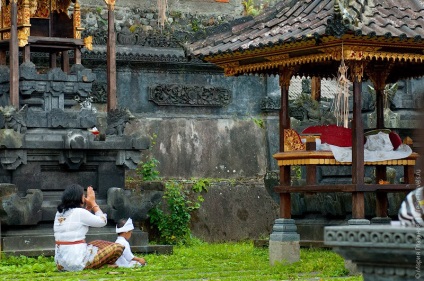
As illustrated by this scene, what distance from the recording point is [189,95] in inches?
982

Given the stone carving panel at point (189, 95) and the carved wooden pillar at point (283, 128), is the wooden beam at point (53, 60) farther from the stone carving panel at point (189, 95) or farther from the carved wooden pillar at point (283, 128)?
the carved wooden pillar at point (283, 128)

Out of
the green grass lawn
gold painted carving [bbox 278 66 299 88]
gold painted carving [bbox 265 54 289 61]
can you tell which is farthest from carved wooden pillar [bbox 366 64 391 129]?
the green grass lawn

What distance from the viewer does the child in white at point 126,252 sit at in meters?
17.6

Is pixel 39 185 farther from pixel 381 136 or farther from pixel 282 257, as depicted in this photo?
pixel 381 136

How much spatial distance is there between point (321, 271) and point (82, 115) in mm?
5950

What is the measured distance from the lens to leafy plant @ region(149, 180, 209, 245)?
883 inches

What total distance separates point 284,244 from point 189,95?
25.6 feet

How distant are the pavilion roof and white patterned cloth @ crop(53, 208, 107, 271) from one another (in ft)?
11.7

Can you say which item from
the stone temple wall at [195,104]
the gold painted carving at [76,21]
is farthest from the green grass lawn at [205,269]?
the stone temple wall at [195,104]

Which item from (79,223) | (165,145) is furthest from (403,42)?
(165,145)

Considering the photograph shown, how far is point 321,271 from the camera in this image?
55.4ft

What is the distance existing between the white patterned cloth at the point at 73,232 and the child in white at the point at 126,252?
0.76 meters

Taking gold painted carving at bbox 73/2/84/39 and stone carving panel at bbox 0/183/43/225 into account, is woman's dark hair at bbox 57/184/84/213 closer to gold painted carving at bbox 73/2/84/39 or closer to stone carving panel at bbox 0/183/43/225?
stone carving panel at bbox 0/183/43/225

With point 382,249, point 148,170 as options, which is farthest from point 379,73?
point 382,249
